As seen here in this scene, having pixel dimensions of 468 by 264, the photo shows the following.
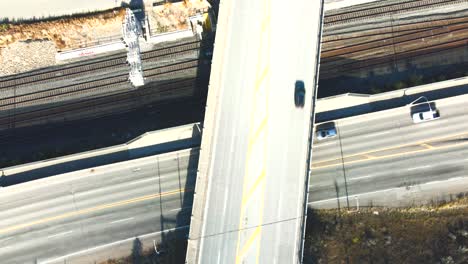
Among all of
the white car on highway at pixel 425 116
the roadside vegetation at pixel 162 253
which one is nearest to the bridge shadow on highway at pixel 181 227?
the roadside vegetation at pixel 162 253

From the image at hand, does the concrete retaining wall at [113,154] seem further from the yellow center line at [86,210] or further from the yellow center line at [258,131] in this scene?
the yellow center line at [258,131]

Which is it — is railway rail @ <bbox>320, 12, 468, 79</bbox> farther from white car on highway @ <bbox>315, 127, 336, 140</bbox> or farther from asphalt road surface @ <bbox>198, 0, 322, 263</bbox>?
asphalt road surface @ <bbox>198, 0, 322, 263</bbox>

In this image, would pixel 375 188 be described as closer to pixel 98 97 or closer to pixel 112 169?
pixel 112 169

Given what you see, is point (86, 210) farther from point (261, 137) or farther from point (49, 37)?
point (49, 37)

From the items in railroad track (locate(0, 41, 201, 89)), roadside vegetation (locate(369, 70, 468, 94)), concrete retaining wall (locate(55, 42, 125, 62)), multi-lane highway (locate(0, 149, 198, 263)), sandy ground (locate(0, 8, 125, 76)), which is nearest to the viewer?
multi-lane highway (locate(0, 149, 198, 263))

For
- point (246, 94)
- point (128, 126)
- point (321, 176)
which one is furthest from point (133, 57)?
point (321, 176)

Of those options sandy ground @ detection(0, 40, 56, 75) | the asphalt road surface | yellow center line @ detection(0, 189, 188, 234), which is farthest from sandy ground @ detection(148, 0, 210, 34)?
yellow center line @ detection(0, 189, 188, 234)
